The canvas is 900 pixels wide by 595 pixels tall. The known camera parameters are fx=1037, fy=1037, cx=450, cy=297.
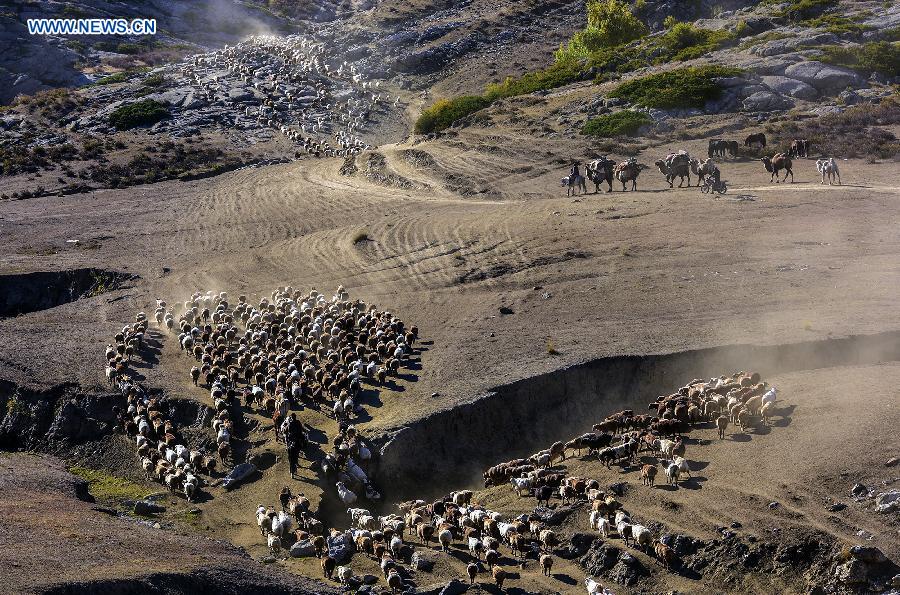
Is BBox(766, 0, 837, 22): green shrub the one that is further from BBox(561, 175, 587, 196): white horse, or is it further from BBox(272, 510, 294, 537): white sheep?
BBox(272, 510, 294, 537): white sheep

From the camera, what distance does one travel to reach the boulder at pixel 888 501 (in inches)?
827

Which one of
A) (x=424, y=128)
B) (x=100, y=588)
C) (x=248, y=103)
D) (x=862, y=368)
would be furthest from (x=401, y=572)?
(x=248, y=103)

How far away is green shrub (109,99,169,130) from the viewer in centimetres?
8088

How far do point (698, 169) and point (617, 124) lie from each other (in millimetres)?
13184

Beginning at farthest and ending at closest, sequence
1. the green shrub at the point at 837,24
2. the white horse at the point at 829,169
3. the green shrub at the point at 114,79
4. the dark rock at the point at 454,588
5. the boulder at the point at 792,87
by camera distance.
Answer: the green shrub at the point at 114,79
the green shrub at the point at 837,24
the boulder at the point at 792,87
the white horse at the point at 829,169
the dark rock at the point at 454,588

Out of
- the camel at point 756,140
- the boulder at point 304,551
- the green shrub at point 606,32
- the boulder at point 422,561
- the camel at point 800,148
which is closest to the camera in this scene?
the boulder at point 422,561

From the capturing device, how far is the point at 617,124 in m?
61.0

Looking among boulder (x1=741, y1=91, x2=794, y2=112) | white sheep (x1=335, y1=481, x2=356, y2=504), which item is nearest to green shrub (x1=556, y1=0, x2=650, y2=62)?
boulder (x1=741, y1=91, x2=794, y2=112)

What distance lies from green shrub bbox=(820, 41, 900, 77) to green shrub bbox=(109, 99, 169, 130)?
163 feet

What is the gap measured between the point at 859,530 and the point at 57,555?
51.6ft

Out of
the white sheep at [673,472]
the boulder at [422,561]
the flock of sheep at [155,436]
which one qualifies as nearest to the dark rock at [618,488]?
the white sheep at [673,472]

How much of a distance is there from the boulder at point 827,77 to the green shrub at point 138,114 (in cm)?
4783

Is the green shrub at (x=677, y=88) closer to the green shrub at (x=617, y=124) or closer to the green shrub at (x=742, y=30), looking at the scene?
the green shrub at (x=617, y=124)

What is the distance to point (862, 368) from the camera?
28.5m
